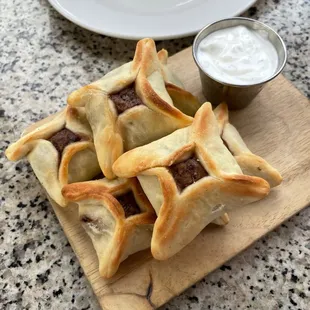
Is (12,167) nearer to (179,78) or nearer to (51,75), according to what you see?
(51,75)

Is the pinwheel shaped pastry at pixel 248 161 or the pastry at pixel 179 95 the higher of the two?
the pastry at pixel 179 95

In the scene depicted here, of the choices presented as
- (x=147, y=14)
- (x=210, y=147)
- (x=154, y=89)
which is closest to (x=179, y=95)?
(x=154, y=89)

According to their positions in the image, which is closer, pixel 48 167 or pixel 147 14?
pixel 48 167

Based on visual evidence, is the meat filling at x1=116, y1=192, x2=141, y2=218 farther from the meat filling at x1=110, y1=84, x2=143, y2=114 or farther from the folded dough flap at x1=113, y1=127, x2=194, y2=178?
the meat filling at x1=110, y1=84, x2=143, y2=114

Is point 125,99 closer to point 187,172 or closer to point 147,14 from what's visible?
point 187,172

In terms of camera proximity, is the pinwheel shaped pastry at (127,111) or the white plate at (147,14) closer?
the pinwheel shaped pastry at (127,111)

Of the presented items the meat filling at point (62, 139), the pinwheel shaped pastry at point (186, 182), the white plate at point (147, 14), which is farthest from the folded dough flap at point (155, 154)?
the white plate at point (147, 14)

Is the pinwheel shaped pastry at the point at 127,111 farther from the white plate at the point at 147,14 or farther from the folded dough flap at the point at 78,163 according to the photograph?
the white plate at the point at 147,14
